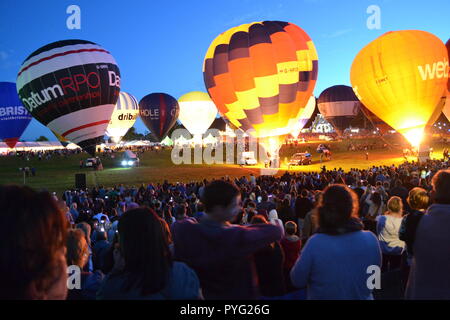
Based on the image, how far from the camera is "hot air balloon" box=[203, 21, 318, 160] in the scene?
16.7m

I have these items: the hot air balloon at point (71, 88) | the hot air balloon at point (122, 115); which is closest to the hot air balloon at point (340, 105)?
the hot air balloon at point (122, 115)

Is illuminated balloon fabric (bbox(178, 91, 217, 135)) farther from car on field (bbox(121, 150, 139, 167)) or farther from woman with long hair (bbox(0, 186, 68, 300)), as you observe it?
woman with long hair (bbox(0, 186, 68, 300))

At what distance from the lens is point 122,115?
34.8 metres

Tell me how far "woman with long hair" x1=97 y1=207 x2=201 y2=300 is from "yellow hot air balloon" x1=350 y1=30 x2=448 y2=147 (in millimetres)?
16232

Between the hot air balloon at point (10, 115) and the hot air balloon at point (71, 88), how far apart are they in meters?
10.5

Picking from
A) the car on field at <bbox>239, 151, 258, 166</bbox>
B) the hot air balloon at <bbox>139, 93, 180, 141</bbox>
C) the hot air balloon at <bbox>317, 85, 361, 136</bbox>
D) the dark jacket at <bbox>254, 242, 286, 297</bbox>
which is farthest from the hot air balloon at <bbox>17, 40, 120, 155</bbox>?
the hot air balloon at <bbox>317, 85, 361, 136</bbox>

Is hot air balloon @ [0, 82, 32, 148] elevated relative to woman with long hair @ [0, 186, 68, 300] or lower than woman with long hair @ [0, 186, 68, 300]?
elevated

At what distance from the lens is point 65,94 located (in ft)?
50.3

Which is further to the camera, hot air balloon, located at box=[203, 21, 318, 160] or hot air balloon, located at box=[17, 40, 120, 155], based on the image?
hot air balloon, located at box=[203, 21, 318, 160]

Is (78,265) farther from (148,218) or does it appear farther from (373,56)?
(373,56)

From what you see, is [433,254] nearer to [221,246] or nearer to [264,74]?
[221,246]

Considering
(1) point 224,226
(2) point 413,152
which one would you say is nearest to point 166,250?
(1) point 224,226

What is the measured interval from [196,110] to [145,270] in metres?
39.6

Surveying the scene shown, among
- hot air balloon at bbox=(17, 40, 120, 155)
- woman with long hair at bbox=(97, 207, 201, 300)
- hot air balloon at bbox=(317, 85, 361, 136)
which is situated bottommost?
woman with long hair at bbox=(97, 207, 201, 300)
